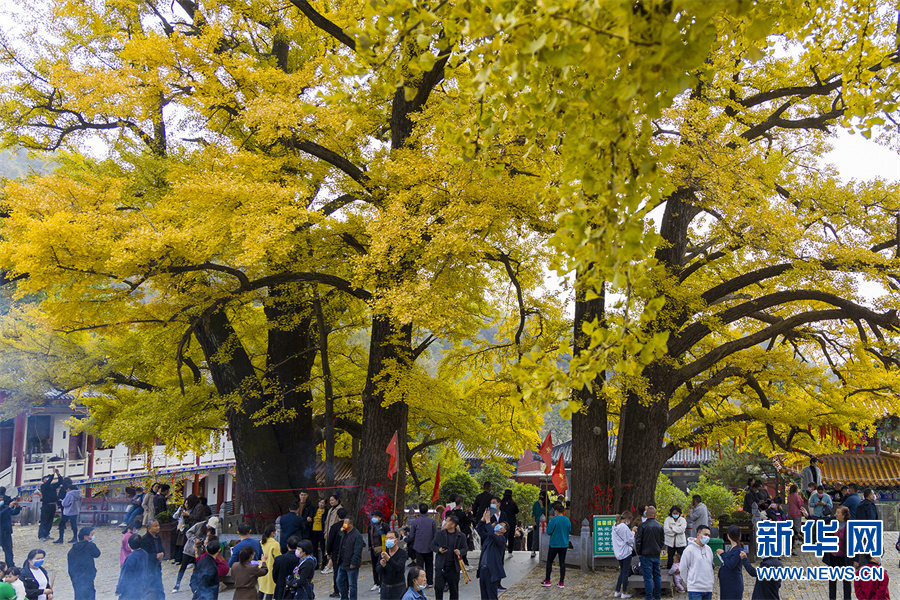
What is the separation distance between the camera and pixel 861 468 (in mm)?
23484

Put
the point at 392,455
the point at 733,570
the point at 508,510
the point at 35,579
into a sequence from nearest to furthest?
the point at 733,570 → the point at 35,579 → the point at 392,455 → the point at 508,510

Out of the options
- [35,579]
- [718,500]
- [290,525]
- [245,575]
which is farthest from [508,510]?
[718,500]

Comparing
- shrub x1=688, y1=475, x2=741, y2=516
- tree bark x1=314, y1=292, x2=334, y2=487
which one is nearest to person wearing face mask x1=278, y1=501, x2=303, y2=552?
tree bark x1=314, y1=292, x2=334, y2=487

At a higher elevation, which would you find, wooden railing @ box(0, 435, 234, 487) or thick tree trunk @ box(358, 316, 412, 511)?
thick tree trunk @ box(358, 316, 412, 511)

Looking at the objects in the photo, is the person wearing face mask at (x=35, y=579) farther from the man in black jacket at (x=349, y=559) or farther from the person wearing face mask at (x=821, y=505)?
the person wearing face mask at (x=821, y=505)

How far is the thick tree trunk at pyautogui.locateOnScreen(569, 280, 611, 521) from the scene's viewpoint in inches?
A: 545

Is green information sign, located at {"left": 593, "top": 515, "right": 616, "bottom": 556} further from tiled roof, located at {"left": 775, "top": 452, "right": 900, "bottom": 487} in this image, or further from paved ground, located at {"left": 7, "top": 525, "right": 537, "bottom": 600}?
tiled roof, located at {"left": 775, "top": 452, "right": 900, "bottom": 487}

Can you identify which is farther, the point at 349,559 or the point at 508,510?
the point at 508,510

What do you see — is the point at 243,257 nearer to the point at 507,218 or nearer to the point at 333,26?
the point at 507,218

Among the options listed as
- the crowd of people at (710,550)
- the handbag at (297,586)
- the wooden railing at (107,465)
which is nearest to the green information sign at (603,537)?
the crowd of people at (710,550)

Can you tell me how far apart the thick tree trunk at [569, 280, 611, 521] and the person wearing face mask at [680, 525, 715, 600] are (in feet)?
17.0

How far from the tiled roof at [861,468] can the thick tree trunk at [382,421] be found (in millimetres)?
15106

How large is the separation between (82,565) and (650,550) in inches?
332

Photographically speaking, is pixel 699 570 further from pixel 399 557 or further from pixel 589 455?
pixel 589 455
